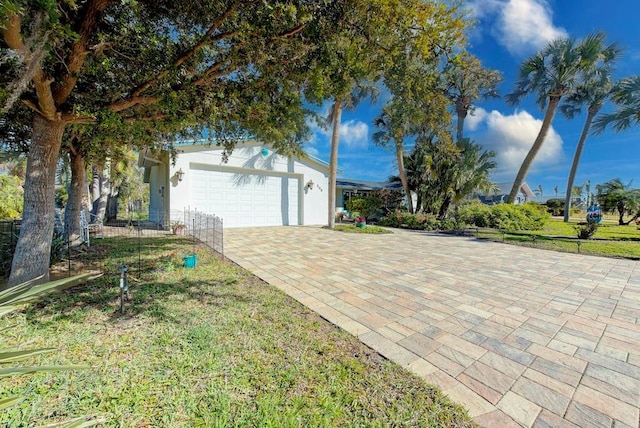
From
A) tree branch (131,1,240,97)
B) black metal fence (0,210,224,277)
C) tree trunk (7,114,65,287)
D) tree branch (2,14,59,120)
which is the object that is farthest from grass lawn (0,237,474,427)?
tree branch (131,1,240,97)

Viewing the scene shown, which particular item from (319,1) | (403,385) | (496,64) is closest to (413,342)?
(403,385)

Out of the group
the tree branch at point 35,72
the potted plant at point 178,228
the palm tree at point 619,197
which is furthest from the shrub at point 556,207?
the tree branch at point 35,72

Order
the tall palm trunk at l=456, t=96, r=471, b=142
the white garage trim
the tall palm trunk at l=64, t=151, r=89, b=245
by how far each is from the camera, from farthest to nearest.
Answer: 1. the tall palm trunk at l=456, t=96, r=471, b=142
2. the white garage trim
3. the tall palm trunk at l=64, t=151, r=89, b=245

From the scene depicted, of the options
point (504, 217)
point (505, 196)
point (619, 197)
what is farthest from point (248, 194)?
point (505, 196)

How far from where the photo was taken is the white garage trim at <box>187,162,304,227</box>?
12.3 metres

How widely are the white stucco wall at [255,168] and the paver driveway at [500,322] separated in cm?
637

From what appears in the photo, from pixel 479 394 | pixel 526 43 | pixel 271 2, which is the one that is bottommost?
pixel 479 394

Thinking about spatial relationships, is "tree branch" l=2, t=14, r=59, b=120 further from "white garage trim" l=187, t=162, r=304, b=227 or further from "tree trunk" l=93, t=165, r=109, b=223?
"tree trunk" l=93, t=165, r=109, b=223

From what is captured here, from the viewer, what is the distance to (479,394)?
6.91ft

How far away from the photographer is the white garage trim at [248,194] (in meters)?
12.3

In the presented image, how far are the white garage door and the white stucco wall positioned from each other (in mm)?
244

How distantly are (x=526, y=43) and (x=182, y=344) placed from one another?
19.0 m

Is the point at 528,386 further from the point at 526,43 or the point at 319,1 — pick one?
the point at 526,43

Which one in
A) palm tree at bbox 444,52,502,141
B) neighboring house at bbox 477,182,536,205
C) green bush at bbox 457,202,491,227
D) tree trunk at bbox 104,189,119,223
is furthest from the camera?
neighboring house at bbox 477,182,536,205
